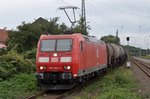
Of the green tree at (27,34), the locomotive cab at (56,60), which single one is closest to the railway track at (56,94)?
the locomotive cab at (56,60)

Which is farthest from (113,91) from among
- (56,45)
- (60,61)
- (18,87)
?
(18,87)

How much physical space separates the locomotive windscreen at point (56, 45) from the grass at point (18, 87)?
6.63 ft

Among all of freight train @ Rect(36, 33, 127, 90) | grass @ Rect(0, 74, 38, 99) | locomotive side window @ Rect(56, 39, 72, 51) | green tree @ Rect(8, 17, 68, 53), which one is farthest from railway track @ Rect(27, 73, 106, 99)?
green tree @ Rect(8, 17, 68, 53)

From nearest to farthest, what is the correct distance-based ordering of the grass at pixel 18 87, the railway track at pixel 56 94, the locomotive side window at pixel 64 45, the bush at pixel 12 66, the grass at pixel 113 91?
the grass at pixel 113 91 < the railway track at pixel 56 94 < the grass at pixel 18 87 < the locomotive side window at pixel 64 45 < the bush at pixel 12 66

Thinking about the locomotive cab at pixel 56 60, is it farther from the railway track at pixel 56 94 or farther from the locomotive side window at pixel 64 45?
the railway track at pixel 56 94

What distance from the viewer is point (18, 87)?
20375 millimetres

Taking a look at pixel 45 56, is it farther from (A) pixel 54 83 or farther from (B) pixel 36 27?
(B) pixel 36 27

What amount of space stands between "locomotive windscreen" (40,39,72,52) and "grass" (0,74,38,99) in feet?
6.63

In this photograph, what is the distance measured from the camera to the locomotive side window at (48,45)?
66.1 feet

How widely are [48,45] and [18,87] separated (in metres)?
2.48

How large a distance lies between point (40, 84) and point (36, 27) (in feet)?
92.9

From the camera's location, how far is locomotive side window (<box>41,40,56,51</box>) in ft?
66.1

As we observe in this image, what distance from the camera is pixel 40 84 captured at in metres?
20.0

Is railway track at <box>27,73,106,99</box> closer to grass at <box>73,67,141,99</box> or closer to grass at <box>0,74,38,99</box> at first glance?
grass at <box>73,67,141,99</box>
